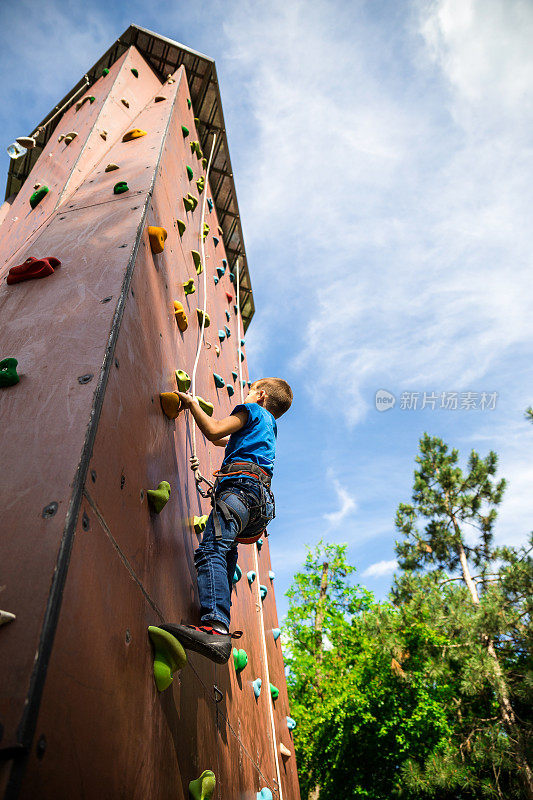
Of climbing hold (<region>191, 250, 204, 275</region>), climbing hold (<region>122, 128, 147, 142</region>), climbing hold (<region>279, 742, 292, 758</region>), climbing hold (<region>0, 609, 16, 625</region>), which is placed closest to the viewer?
climbing hold (<region>0, 609, 16, 625</region>)

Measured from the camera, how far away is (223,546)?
67.6 inches

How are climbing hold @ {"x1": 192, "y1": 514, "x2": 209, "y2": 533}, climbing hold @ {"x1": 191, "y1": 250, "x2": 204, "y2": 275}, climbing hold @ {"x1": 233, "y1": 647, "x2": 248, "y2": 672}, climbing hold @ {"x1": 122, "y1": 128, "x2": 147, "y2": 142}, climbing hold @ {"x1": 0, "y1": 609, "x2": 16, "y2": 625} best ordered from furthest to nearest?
climbing hold @ {"x1": 191, "y1": 250, "x2": 204, "y2": 275} → climbing hold @ {"x1": 122, "y1": 128, "x2": 147, "y2": 142} → climbing hold @ {"x1": 233, "y1": 647, "x2": 248, "y2": 672} → climbing hold @ {"x1": 192, "y1": 514, "x2": 209, "y2": 533} → climbing hold @ {"x1": 0, "y1": 609, "x2": 16, "y2": 625}

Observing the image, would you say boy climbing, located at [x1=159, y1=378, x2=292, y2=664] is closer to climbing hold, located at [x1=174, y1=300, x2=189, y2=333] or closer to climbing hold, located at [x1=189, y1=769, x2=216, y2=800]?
climbing hold, located at [x1=189, y1=769, x2=216, y2=800]

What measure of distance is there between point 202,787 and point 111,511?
915mm

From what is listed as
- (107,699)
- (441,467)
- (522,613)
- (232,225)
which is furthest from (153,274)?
(441,467)

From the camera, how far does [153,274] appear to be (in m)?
1.98

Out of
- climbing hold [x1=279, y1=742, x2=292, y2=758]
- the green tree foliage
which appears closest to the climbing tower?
climbing hold [x1=279, y1=742, x2=292, y2=758]

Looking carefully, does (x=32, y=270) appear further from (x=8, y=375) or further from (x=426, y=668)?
(x=426, y=668)

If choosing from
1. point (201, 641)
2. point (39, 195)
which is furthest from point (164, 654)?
point (39, 195)

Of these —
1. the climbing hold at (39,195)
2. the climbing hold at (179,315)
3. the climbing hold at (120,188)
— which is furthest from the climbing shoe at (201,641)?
the climbing hold at (39,195)

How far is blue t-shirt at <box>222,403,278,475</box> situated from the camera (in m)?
1.99

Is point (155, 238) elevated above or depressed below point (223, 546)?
above

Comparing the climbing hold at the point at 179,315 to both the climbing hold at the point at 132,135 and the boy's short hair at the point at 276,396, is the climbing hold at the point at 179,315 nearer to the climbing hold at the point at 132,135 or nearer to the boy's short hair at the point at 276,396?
the boy's short hair at the point at 276,396

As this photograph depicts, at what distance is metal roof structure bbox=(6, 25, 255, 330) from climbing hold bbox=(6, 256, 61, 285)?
10.8ft
